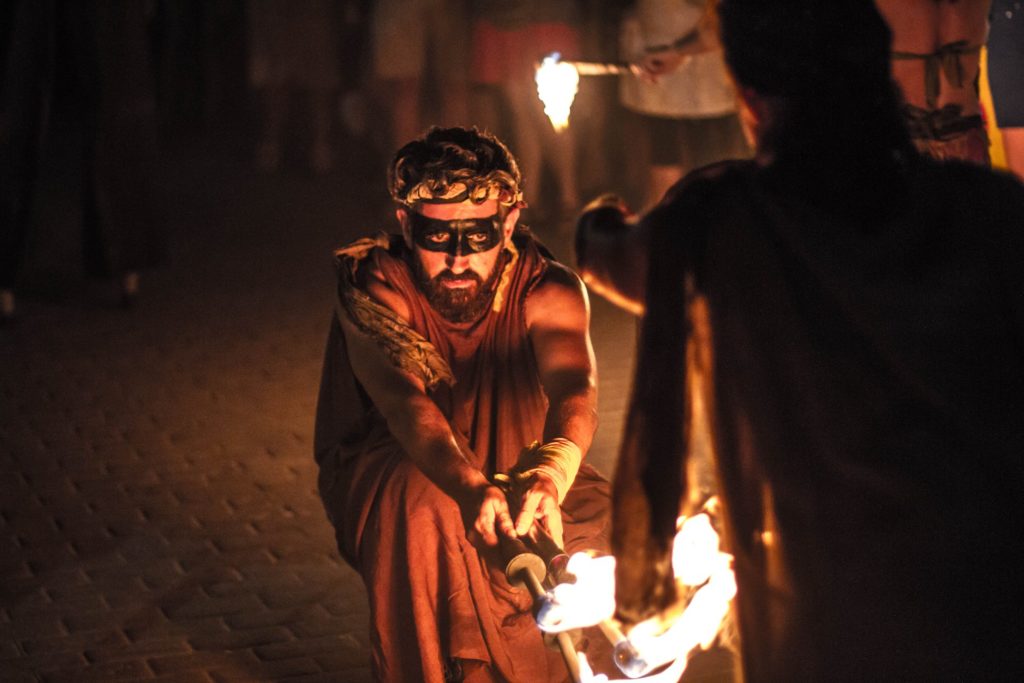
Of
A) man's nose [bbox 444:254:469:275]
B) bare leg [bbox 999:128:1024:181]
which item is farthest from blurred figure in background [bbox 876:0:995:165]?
man's nose [bbox 444:254:469:275]

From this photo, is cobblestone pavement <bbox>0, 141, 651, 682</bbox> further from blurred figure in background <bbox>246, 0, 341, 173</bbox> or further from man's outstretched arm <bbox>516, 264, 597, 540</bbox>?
blurred figure in background <bbox>246, 0, 341, 173</bbox>

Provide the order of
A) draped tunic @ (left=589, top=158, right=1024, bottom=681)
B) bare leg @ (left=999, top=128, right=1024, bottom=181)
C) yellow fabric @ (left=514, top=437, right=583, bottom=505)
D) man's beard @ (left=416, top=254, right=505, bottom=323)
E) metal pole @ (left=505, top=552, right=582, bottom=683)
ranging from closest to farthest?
draped tunic @ (left=589, top=158, right=1024, bottom=681) → metal pole @ (left=505, top=552, right=582, bottom=683) → yellow fabric @ (left=514, top=437, right=583, bottom=505) → man's beard @ (left=416, top=254, right=505, bottom=323) → bare leg @ (left=999, top=128, right=1024, bottom=181)

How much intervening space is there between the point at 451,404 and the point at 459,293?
0.96ft

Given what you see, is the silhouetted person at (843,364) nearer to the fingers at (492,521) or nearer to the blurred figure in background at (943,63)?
the fingers at (492,521)

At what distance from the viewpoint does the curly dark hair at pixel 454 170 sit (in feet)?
12.5

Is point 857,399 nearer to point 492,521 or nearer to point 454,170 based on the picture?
point 492,521

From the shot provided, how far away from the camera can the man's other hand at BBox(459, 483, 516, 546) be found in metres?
3.42

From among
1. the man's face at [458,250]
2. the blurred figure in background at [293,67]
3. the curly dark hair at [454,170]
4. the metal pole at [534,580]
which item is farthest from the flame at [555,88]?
the blurred figure in background at [293,67]

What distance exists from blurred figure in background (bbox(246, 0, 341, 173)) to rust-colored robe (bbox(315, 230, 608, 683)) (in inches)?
322

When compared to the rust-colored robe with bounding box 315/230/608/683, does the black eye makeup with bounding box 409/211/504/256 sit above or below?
above

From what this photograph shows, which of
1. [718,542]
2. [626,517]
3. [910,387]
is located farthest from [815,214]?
[718,542]

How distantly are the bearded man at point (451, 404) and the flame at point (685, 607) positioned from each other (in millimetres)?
468

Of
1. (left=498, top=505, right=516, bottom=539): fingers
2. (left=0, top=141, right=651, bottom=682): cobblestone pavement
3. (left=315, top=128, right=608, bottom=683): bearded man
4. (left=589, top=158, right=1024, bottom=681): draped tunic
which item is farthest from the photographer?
(left=0, top=141, right=651, bottom=682): cobblestone pavement

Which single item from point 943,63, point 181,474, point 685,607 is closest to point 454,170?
point 685,607
